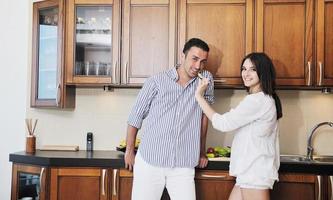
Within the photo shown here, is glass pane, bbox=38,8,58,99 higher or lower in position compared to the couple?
higher

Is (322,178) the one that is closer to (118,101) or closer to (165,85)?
(165,85)

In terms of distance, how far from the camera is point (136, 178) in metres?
2.30

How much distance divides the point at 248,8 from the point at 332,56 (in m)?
0.70

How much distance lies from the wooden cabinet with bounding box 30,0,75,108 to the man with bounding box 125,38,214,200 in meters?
0.88

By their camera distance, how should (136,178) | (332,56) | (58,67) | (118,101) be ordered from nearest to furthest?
(136,178)
(332,56)
(58,67)
(118,101)

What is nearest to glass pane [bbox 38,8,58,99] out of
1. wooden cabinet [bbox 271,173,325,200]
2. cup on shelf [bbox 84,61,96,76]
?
cup on shelf [bbox 84,61,96,76]

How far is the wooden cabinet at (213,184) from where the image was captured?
251cm

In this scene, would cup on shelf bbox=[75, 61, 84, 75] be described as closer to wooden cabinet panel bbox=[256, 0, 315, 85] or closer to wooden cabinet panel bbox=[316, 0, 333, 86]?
wooden cabinet panel bbox=[256, 0, 315, 85]

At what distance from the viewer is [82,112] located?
3.20 metres

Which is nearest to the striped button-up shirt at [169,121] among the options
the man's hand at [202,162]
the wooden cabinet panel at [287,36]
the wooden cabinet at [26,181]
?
the man's hand at [202,162]

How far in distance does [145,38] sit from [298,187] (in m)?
1.52

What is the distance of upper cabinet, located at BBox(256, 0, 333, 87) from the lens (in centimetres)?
271

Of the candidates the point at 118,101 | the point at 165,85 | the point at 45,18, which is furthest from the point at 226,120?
the point at 45,18

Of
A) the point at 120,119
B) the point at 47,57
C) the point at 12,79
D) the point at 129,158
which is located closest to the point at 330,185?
the point at 129,158
